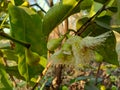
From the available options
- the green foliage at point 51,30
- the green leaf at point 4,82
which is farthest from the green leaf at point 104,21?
the green leaf at point 4,82

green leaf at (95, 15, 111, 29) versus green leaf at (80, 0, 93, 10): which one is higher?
green leaf at (80, 0, 93, 10)

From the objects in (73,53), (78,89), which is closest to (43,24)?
(73,53)

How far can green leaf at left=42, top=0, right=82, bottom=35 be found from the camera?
0.65 meters

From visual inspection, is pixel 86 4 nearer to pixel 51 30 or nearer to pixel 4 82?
pixel 51 30

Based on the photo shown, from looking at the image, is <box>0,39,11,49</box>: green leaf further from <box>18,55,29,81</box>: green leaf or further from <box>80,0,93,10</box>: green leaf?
<box>80,0,93,10</box>: green leaf

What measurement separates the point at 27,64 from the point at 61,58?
142 mm

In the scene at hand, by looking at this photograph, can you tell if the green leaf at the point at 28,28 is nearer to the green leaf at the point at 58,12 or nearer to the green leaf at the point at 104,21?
the green leaf at the point at 58,12

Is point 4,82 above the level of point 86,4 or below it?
below

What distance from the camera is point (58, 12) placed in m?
0.66

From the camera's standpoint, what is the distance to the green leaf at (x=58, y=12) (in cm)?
65

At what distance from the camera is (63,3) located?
2.13 ft

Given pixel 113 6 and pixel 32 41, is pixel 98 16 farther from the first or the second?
pixel 32 41

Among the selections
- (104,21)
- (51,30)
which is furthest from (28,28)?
(104,21)

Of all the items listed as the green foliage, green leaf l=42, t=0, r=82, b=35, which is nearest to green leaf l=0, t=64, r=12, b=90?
the green foliage
